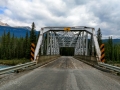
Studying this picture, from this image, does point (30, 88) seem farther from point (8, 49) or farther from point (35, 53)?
point (8, 49)

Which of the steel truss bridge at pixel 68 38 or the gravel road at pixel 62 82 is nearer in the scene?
the gravel road at pixel 62 82

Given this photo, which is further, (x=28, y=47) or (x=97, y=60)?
(x=28, y=47)

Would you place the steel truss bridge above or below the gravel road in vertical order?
above

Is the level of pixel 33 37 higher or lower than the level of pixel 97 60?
higher

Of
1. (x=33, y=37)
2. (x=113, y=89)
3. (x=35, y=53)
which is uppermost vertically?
(x=33, y=37)

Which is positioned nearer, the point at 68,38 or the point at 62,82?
the point at 62,82

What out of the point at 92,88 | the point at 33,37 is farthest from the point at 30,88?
the point at 33,37

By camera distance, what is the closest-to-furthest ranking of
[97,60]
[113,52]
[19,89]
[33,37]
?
1. [19,89]
2. [97,60]
3. [33,37]
4. [113,52]

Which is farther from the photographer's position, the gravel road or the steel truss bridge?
the steel truss bridge

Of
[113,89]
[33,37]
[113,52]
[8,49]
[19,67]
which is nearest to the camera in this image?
[113,89]

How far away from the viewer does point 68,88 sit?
20.8ft

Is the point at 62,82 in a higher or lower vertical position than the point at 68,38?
lower

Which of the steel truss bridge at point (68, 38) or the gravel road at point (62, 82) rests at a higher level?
the steel truss bridge at point (68, 38)

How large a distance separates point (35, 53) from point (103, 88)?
11827 mm
